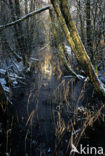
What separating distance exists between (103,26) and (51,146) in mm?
4568

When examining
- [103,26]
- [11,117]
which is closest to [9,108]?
[11,117]

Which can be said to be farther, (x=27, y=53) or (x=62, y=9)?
(x=27, y=53)

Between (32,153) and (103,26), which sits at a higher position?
(103,26)

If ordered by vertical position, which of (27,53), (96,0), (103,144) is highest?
(96,0)

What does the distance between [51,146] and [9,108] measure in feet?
7.19

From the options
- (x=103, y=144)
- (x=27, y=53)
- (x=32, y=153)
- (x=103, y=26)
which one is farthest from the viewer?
(x=27, y=53)

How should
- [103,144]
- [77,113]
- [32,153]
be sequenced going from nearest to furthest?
[32,153] < [103,144] < [77,113]

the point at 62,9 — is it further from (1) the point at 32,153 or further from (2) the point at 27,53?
(2) the point at 27,53

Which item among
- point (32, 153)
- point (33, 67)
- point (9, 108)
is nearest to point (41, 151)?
point (32, 153)

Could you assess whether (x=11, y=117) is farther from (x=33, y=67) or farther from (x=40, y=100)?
(x=33, y=67)

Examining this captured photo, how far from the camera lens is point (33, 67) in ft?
31.4

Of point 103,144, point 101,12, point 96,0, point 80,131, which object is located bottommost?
point 103,144

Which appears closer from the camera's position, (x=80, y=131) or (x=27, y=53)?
(x=80, y=131)

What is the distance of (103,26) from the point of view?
4.77 meters
